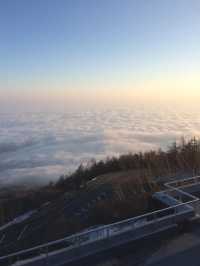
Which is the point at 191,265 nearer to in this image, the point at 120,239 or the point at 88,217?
the point at 120,239

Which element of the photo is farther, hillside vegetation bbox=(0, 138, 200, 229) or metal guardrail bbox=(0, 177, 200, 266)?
hillside vegetation bbox=(0, 138, 200, 229)

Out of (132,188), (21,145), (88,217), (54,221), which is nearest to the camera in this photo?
(88,217)

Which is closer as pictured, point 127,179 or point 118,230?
point 118,230

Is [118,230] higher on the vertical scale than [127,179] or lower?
lower

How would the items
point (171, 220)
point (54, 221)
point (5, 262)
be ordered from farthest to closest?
point (54, 221)
point (171, 220)
point (5, 262)

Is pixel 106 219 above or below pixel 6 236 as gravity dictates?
above

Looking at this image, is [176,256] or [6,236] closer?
[176,256]

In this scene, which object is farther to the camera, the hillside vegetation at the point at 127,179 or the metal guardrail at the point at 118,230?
the hillside vegetation at the point at 127,179

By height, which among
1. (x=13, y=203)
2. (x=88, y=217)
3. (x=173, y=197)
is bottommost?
(x=13, y=203)

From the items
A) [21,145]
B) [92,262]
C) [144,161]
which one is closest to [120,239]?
[92,262]
